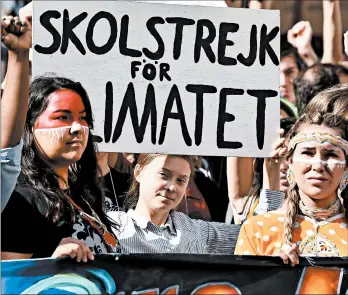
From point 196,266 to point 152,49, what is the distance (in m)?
0.94

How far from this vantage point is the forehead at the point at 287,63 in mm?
5941

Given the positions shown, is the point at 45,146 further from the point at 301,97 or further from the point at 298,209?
the point at 301,97

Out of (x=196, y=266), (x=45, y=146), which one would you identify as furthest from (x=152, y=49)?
(x=196, y=266)

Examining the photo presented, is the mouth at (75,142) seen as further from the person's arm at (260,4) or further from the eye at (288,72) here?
the eye at (288,72)

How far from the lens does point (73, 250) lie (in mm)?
3275

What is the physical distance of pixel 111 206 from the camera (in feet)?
13.2

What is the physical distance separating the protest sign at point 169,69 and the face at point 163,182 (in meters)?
0.14

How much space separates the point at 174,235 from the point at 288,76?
217 centimetres

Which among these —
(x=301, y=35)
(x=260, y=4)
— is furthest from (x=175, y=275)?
(x=301, y=35)

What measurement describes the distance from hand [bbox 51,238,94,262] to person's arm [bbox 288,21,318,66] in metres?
2.77

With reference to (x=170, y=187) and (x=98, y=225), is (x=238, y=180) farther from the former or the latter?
(x=98, y=225)

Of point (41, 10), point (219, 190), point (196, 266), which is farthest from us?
point (219, 190)

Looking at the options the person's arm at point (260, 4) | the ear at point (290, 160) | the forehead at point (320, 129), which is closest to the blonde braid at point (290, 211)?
the ear at point (290, 160)

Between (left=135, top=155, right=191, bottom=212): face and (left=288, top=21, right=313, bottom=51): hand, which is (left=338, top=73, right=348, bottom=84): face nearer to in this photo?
(left=288, top=21, right=313, bottom=51): hand
